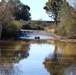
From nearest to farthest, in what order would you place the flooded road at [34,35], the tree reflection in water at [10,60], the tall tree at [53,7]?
1. the tree reflection in water at [10,60]
2. the flooded road at [34,35]
3. the tall tree at [53,7]

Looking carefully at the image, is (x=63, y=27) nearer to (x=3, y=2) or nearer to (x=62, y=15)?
(x=62, y=15)

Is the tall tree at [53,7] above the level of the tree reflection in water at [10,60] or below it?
above

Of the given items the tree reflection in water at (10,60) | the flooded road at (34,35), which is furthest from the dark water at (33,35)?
the tree reflection in water at (10,60)

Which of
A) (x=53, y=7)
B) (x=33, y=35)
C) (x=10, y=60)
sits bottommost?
(x=33, y=35)

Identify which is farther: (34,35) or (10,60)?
(34,35)

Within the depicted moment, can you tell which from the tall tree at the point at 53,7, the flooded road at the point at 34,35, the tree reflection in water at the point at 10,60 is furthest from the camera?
the tall tree at the point at 53,7

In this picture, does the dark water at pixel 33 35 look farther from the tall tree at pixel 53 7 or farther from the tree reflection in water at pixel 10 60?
the tree reflection in water at pixel 10 60

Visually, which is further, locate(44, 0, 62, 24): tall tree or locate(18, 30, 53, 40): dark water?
locate(44, 0, 62, 24): tall tree

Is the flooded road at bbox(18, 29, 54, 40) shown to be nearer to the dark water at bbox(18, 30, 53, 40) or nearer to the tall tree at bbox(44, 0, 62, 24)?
the dark water at bbox(18, 30, 53, 40)

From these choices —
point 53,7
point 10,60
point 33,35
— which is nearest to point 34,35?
point 33,35

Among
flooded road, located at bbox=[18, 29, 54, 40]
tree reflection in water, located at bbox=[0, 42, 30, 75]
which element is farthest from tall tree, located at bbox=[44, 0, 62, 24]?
tree reflection in water, located at bbox=[0, 42, 30, 75]

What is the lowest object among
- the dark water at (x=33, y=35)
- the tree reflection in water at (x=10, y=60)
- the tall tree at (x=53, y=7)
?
the dark water at (x=33, y=35)

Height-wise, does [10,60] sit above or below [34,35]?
above

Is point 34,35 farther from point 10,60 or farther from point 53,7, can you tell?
point 10,60
